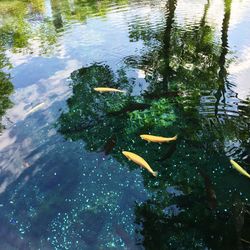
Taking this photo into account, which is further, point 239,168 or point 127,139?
point 127,139

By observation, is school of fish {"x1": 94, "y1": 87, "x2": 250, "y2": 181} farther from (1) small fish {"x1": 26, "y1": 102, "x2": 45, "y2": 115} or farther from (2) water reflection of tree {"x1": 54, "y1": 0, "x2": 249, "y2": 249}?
(1) small fish {"x1": 26, "y1": 102, "x2": 45, "y2": 115}

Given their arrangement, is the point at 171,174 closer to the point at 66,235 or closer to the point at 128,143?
the point at 128,143

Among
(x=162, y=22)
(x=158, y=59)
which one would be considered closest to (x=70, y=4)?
(x=162, y=22)

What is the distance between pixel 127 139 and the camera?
25.1ft

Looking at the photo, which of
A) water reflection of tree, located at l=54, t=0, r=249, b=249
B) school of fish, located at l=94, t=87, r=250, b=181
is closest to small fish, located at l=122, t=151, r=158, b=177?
school of fish, located at l=94, t=87, r=250, b=181

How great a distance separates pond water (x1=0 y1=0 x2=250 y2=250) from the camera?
18.3 ft

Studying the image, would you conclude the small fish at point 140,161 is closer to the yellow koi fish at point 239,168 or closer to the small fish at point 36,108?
the yellow koi fish at point 239,168

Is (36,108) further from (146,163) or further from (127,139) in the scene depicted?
(146,163)

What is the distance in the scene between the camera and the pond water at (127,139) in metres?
5.58

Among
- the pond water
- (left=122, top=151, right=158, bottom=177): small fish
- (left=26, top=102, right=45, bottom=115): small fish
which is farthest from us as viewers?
(left=26, top=102, right=45, bottom=115): small fish

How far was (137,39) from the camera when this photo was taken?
1318 cm

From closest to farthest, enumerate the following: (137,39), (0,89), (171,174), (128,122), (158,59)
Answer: (171,174)
(128,122)
(0,89)
(158,59)
(137,39)

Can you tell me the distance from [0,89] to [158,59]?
5599mm

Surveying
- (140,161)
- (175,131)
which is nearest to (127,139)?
(175,131)
